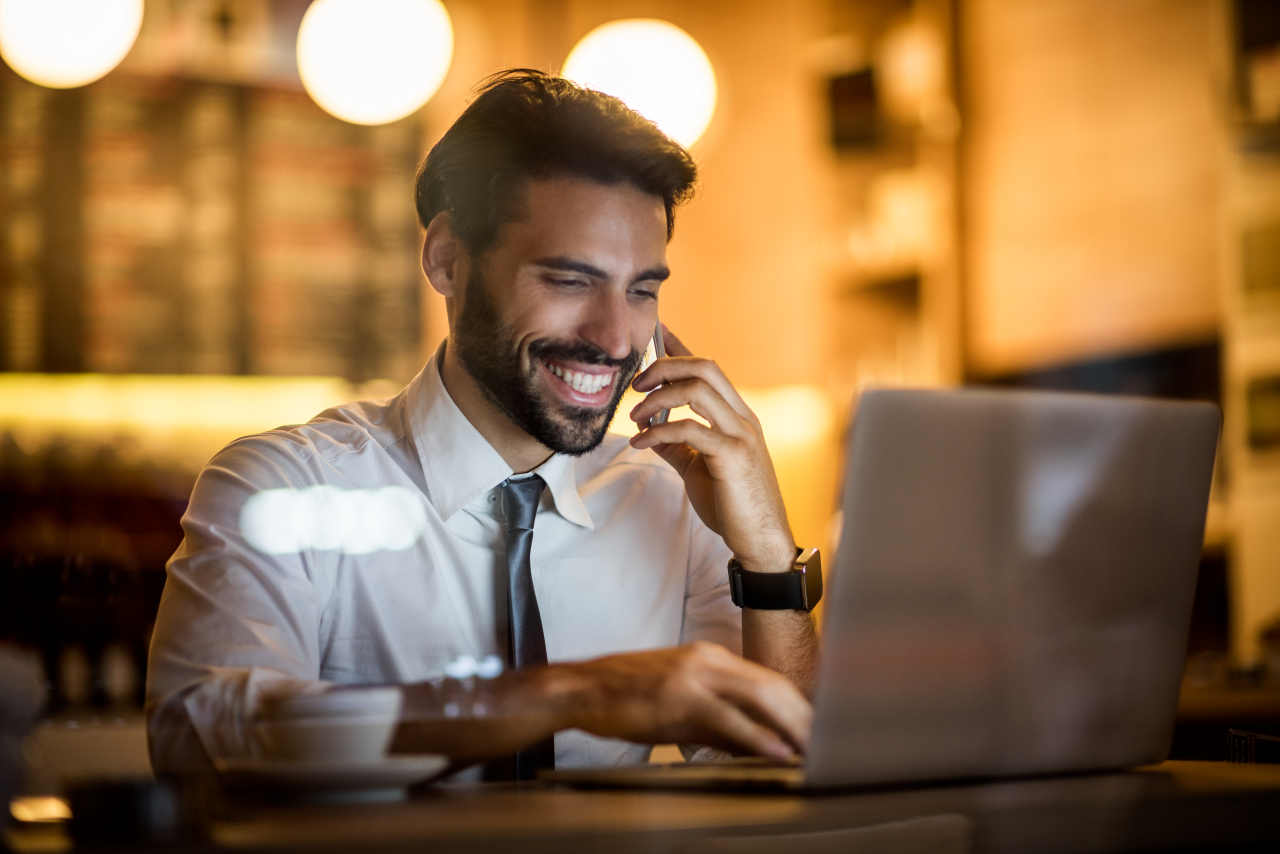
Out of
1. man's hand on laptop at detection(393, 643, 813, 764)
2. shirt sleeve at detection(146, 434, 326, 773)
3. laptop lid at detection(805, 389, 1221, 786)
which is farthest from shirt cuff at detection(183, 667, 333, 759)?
laptop lid at detection(805, 389, 1221, 786)

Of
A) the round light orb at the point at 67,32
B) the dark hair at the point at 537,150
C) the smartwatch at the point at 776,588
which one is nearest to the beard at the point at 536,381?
the dark hair at the point at 537,150

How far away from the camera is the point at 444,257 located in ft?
4.88

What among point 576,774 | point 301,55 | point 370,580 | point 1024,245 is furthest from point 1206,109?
point 576,774

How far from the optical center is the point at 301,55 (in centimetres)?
215

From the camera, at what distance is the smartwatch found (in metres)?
1.23

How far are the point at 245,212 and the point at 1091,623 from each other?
8.50 ft

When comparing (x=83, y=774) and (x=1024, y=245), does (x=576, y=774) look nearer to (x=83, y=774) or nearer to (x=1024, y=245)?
(x=83, y=774)

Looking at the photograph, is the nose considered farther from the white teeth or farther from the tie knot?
the tie knot

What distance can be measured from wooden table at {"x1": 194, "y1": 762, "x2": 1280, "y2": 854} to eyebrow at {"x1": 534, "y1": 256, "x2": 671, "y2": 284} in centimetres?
69

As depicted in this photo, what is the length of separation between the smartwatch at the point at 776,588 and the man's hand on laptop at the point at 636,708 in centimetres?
45

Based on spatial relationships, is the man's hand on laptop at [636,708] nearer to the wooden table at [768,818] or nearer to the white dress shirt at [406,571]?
the wooden table at [768,818]

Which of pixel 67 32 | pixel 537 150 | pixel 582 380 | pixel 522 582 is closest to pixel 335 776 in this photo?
pixel 522 582

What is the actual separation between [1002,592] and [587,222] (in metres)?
0.75

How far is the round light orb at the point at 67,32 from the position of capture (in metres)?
1.92
